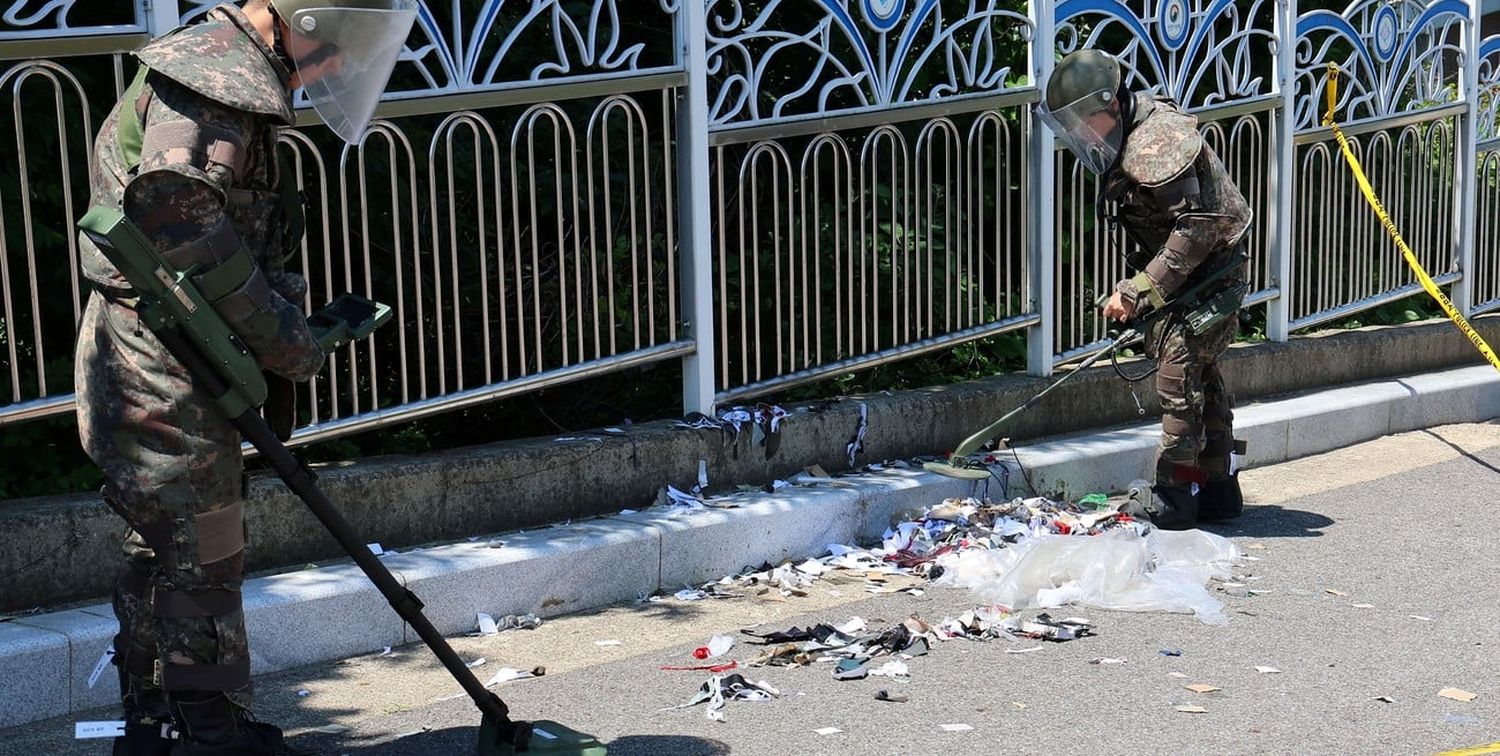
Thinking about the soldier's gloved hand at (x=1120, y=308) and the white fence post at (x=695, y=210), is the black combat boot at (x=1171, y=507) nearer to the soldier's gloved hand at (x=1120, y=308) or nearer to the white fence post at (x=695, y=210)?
the soldier's gloved hand at (x=1120, y=308)

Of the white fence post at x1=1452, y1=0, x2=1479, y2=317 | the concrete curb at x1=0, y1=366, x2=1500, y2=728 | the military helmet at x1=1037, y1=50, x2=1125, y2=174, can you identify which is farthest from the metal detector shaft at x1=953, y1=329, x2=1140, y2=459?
the white fence post at x1=1452, y1=0, x2=1479, y2=317

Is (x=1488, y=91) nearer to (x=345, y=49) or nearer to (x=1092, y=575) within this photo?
(x=1092, y=575)

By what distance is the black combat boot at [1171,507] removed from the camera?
6.59 metres

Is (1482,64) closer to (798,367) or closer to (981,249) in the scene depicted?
(981,249)

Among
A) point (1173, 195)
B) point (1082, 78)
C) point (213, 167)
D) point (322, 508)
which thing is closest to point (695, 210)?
point (1082, 78)

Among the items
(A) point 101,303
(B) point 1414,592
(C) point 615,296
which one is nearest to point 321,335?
(A) point 101,303

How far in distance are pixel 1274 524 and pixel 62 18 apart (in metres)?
4.72

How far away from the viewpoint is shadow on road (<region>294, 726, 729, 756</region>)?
4188 mm

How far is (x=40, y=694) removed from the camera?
14.3 ft

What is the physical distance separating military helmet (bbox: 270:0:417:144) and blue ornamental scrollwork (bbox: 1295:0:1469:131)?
6.07 meters

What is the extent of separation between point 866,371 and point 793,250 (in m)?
1.13

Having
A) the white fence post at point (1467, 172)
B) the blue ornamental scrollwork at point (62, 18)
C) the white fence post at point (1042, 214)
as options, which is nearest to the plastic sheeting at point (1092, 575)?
the white fence post at point (1042, 214)

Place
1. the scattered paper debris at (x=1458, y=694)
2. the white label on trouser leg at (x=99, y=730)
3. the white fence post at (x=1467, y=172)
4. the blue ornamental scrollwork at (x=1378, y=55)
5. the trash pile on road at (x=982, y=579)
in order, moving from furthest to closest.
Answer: the white fence post at (x=1467, y=172) → the blue ornamental scrollwork at (x=1378, y=55) → the trash pile on road at (x=982, y=579) → the scattered paper debris at (x=1458, y=694) → the white label on trouser leg at (x=99, y=730)

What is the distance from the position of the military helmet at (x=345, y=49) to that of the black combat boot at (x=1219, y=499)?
4.04 m
